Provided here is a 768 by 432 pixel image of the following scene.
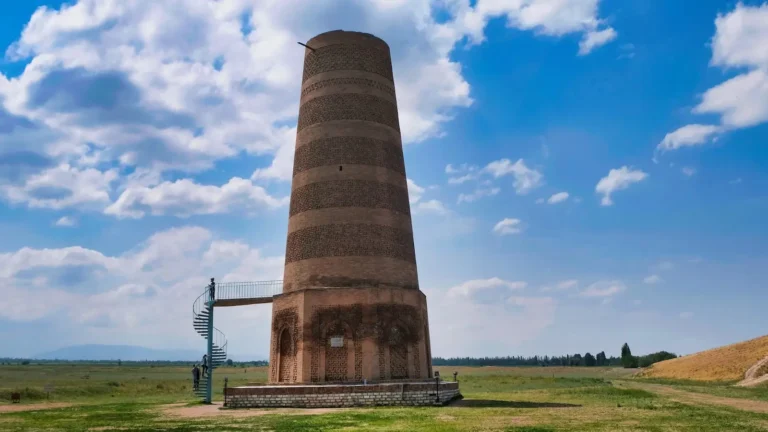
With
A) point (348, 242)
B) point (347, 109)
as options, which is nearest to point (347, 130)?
point (347, 109)

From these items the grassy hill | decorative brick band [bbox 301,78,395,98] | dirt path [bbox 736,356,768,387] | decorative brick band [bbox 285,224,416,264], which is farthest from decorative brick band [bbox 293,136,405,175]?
the grassy hill

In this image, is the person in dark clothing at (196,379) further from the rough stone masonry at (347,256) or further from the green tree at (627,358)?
the green tree at (627,358)

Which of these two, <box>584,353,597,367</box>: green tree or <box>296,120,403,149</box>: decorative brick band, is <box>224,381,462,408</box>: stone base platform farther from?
<box>584,353,597,367</box>: green tree

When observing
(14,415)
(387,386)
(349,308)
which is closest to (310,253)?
(349,308)

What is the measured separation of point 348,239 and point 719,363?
3477cm

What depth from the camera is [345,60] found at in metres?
24.4

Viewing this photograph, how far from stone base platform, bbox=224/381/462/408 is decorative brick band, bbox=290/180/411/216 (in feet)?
22.2

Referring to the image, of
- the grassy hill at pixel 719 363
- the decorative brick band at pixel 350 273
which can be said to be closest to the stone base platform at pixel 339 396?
the decorative brick band at pixel 350 273

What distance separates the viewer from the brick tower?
21.2 m

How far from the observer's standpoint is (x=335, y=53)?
24594 mm

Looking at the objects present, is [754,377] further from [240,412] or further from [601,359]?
[601,359]

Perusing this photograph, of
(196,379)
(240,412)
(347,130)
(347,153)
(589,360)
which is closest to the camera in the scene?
(240,412)

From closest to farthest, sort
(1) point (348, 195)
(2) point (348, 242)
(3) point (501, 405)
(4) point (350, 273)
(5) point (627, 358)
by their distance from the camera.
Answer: (3) point (501, 405)
(4) point (350, 273)
(2) point (348, 242)
(1) point (348, 195)
(5) point (627, 358)

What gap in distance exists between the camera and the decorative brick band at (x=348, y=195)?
2261cm
